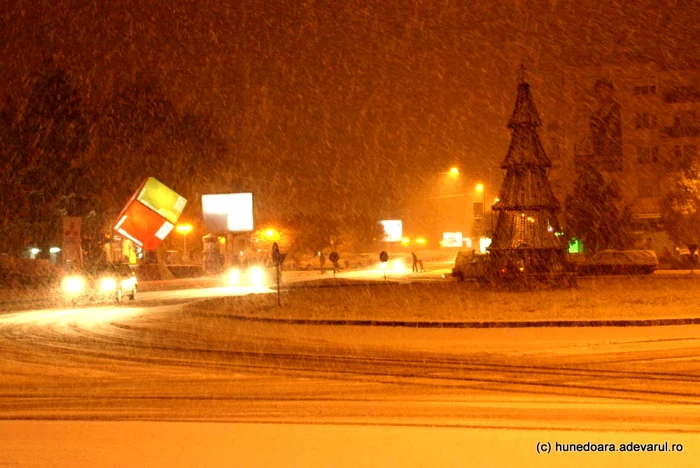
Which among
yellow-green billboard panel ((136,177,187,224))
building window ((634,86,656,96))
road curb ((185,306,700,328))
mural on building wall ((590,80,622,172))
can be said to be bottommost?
road curb ((185,306,700,328))

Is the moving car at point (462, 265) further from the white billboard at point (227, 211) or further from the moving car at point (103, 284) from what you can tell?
the white billboard at point (227, 211)

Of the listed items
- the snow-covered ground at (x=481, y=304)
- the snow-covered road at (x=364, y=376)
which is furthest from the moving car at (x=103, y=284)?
the snow-covered road at (x=364, y=376)

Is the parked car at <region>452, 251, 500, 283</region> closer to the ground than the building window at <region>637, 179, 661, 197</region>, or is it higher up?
closer to the ground

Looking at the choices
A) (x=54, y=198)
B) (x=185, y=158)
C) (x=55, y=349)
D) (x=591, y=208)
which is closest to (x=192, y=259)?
(x=185, y=158)

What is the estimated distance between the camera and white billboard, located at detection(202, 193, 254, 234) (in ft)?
261

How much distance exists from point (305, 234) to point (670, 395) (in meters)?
99.2

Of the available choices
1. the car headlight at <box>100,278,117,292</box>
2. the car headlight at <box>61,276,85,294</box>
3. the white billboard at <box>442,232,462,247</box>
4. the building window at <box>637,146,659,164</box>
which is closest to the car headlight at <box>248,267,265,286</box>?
the car headlight at <box>61,276,85,294</box>

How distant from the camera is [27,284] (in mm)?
49219

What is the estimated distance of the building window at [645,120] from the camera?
80.6m

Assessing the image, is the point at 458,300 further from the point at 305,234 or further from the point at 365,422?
the point at 305,234

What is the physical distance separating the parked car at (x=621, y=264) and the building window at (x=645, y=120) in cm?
3469

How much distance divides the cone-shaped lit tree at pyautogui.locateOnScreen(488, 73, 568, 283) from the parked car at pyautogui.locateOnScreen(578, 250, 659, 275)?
18.0m

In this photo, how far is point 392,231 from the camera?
446ft

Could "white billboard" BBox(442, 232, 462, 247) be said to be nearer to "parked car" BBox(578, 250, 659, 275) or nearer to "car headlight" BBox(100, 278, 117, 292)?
"parked car" BBox(578, 250, 659, 275)
